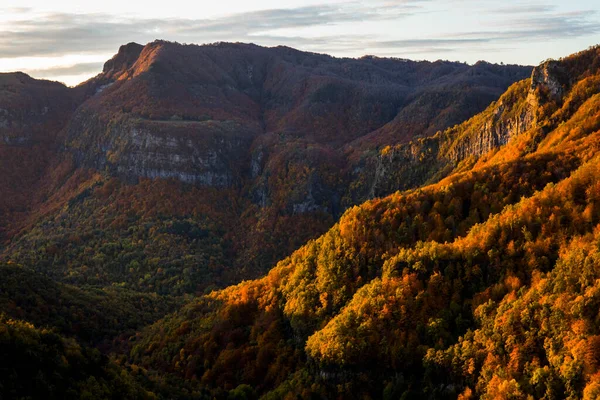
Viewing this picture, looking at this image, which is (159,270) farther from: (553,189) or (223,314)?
(553,189)

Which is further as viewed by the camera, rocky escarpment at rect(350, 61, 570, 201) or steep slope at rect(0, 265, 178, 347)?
rocky escarpment at rect(350, 61, 570, 201)

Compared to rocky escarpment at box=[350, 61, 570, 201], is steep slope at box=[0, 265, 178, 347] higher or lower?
lower

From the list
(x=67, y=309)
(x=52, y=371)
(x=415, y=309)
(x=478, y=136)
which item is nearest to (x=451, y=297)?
(x=415, y=309)

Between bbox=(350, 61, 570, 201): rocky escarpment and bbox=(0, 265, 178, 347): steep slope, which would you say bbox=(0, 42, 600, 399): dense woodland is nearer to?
bbox=(0, 265, 178, 347): steep slope

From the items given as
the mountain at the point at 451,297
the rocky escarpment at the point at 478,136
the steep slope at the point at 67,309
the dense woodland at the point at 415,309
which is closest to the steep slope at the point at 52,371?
the dense woodland at the point at 415,309

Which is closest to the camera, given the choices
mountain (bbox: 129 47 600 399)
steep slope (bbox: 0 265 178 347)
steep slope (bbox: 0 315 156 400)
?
mountain (bbox: 129 47 600 399)

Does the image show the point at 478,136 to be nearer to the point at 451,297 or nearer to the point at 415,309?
the point at 451,297

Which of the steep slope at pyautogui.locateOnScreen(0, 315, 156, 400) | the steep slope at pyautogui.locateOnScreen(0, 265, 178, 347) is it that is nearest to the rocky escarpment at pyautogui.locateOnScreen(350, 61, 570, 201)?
the steep slope at pyautogui.locateOnScreen(0, 265, 178, 347)
